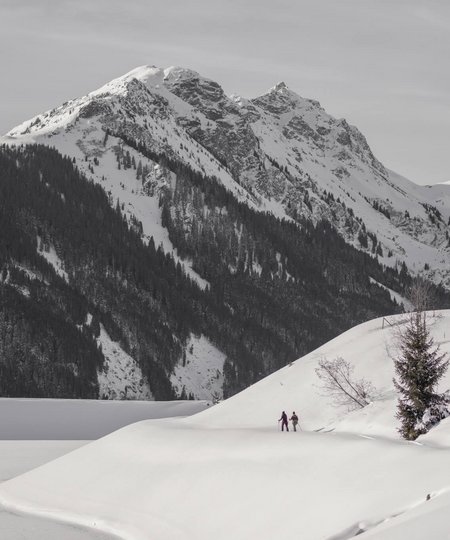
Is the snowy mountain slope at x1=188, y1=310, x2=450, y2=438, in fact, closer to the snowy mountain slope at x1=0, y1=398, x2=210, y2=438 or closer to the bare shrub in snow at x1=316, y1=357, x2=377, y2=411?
the bare shrub in snow at x1=316, y1=357, x2=377, y2=411

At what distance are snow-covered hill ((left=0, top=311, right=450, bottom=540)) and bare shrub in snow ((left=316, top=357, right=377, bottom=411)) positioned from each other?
60 centimetres

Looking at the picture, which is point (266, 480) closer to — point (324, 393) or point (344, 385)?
point (344, 385)

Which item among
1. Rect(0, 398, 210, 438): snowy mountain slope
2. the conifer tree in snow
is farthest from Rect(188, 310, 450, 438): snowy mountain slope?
Rect(0, 398, 210, 438): snowy mountain slope

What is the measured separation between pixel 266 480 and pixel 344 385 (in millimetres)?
20619

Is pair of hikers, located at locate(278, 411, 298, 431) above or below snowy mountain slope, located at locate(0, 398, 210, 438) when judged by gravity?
above

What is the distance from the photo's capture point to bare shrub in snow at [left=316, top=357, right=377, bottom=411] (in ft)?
174

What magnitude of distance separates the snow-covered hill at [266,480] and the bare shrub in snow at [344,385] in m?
0.60

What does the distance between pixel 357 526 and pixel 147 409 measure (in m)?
96.0

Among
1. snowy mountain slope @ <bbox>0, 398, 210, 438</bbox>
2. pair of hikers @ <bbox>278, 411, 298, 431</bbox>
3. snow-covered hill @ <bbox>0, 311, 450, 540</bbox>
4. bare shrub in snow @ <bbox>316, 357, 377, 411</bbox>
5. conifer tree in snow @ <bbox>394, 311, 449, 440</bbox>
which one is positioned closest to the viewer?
snow-covered hill @ <bbox>0, 311, 450, 540</bbox>

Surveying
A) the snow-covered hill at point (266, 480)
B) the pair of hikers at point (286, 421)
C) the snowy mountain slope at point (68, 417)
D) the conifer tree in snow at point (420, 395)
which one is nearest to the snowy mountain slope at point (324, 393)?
the snow-covered hill at point (266, 480)

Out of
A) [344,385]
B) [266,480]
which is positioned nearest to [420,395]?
[266,480]

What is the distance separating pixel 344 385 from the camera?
5519cm

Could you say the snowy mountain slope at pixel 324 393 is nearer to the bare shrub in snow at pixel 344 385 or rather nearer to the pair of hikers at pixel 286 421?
the bare shrub in snow at pixel 344 385

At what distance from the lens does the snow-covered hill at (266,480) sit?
2980 centimetres
